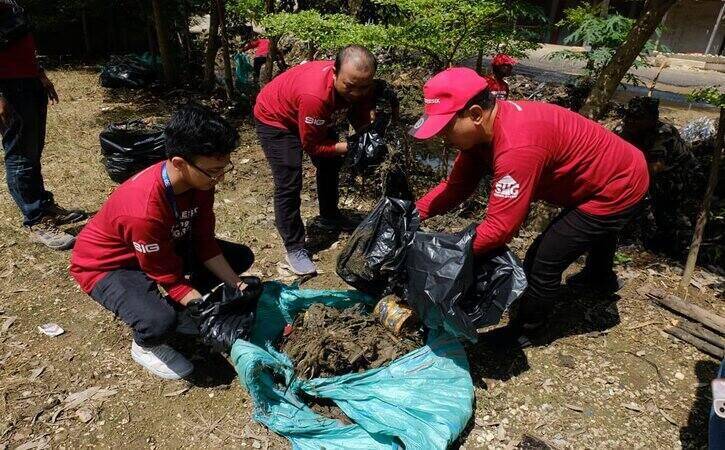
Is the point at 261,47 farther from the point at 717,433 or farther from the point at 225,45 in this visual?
the point at 717,433

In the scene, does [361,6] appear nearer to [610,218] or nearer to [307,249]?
[307,249]

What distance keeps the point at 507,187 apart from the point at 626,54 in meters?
2.34

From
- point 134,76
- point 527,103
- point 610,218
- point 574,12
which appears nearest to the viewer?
point 527,103

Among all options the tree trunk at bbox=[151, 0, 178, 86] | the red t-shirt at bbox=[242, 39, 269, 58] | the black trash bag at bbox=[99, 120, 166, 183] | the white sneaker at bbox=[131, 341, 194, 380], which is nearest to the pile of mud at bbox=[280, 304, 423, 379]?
the white sneaker at bbox=[131, 341, 194, 380]

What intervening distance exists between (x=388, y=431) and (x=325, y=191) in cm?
244

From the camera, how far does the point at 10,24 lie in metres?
3.51

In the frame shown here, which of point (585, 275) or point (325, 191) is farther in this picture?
point (325, 191)

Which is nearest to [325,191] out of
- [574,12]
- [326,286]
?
[326,286]

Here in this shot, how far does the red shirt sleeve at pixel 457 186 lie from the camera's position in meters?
2.84

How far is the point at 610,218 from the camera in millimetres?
2699

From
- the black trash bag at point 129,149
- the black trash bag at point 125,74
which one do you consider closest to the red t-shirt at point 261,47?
the black trash bag at point 125,74

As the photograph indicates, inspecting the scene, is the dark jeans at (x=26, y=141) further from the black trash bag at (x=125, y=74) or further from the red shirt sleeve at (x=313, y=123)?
the black trash bag at (x=125, y=74)

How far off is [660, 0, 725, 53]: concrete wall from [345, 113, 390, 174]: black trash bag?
1970cm

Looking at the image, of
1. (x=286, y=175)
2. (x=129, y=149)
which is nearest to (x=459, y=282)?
(x=286, y=175)
